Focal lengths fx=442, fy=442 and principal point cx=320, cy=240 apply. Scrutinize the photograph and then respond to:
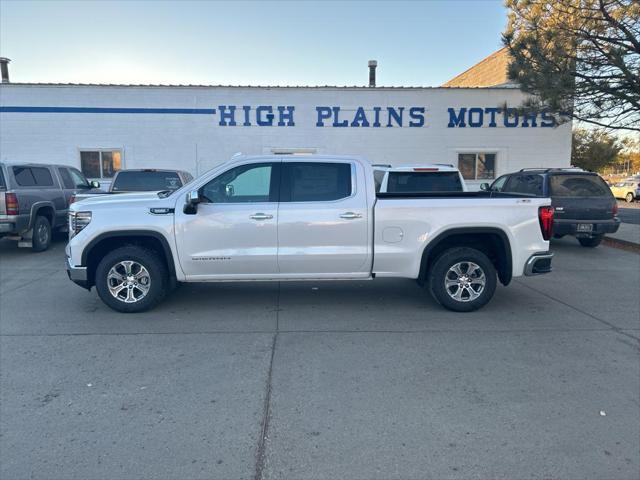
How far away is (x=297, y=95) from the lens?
1473 centimetres

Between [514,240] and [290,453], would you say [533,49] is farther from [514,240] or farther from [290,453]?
[290,453]

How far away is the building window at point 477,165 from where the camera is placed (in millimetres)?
15555

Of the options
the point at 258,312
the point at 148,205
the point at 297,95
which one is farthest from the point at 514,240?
the point at 297,95

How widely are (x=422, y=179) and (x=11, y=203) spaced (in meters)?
7.93

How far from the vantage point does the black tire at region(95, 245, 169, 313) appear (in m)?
5.39

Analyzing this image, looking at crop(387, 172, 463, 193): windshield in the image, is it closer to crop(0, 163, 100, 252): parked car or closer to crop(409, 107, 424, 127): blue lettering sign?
crop(0, 163, 100, 252): parked car

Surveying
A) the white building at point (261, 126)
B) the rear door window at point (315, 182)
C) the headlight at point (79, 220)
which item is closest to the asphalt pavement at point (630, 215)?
the white building at point (261, 126)

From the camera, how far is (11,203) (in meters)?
8.72

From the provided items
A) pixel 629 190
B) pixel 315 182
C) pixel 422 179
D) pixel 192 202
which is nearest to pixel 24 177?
pixel 192 202

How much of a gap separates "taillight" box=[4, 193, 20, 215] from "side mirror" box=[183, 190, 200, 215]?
5.64 metres

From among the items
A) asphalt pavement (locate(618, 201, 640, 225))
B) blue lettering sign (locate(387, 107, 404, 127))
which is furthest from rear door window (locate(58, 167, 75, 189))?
asphalt pavement (locate(618, 201, 640, 225))

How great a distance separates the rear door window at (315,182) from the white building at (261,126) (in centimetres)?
967

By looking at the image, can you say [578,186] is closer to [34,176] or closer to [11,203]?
[11,203]

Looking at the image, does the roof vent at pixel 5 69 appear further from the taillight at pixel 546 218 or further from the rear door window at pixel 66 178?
the taillight at pixel 546 218
